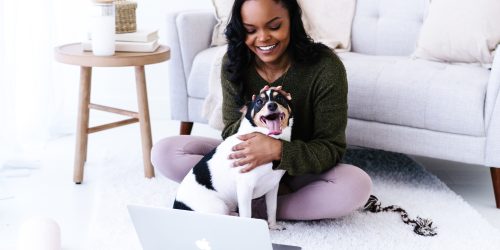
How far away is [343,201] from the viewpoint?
1743 mm

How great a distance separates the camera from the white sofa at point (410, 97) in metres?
2.03

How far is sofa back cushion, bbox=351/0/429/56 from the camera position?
2.55 m

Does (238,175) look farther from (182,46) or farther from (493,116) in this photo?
(182,46)

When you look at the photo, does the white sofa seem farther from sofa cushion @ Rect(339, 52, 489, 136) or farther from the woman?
the woman

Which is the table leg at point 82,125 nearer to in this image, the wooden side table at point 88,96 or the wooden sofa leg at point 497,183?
the wooden side table at point 88,96

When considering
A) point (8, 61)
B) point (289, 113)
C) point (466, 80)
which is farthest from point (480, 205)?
point (8, 61)

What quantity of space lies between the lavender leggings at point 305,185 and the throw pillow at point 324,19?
810mm

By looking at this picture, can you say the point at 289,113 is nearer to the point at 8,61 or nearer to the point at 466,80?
the point at 466,80

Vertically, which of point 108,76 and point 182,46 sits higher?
point 182,46

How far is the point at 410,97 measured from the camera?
6.89 ft

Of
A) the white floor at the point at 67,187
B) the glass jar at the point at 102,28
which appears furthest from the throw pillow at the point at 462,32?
the glass jar at the point at 102,28

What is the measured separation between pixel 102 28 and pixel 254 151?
791 mm

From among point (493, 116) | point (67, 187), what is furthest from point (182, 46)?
point (493, 116)

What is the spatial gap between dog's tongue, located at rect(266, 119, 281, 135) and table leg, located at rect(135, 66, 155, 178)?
754mm
